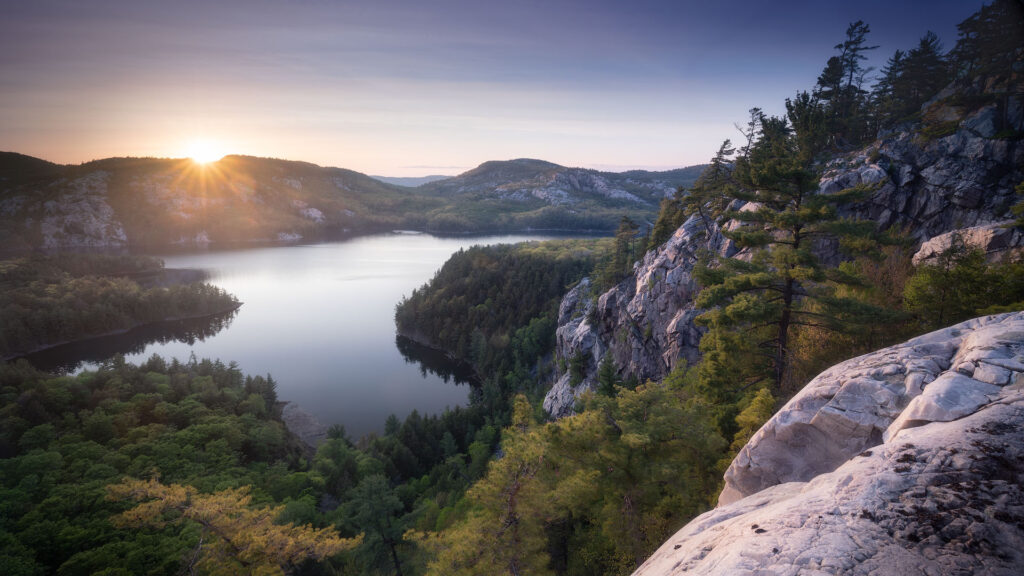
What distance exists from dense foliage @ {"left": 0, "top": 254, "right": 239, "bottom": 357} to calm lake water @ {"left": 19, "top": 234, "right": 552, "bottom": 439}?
3165 mm

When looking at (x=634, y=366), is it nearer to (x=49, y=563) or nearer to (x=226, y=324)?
(x=49, y=563)

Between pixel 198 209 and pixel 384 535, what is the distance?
223 metres

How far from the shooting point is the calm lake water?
5263 cm

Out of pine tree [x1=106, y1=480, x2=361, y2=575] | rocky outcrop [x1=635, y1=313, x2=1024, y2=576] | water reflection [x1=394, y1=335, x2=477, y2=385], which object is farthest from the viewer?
water reflection [x1=394, y1=335, x2=477, y2=385]

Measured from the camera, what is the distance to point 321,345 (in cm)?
6600

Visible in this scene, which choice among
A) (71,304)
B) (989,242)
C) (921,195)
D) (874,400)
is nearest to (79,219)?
(71,304)

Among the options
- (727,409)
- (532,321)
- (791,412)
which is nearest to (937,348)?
(791,412)

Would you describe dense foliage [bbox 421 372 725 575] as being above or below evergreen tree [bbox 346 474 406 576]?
above

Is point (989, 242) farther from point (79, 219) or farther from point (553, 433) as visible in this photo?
point (79, 219)

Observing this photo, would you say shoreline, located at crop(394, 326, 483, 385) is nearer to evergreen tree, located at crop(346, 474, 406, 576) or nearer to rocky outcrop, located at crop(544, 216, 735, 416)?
rocky outcrop, located at crop(544, 216, 735, 416)

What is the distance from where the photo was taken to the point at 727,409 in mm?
11500

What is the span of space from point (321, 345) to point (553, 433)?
64.1 metres

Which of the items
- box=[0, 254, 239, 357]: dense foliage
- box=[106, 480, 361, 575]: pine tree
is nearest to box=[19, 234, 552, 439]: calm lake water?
box=[0, 254, 239, 357]: dense foliage

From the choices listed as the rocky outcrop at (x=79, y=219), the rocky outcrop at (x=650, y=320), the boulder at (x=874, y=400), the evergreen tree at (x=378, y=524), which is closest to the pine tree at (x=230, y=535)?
the evergreen tree at (x=378, y=524)
